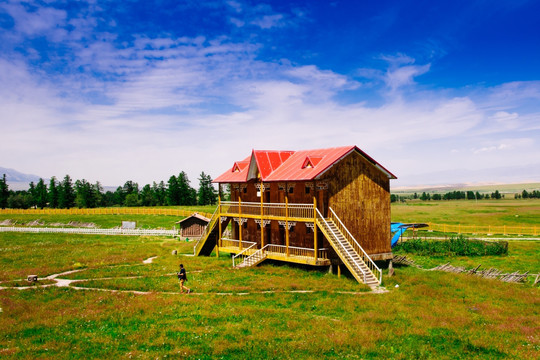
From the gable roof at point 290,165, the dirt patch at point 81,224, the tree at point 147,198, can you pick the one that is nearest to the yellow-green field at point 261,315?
the gable roof at point 290,165

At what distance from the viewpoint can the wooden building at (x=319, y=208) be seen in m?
31.4

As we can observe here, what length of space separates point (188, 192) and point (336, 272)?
10977 cm

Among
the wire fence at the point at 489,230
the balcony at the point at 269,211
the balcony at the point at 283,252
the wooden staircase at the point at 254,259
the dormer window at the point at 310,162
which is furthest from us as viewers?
the wire fence at the point at 489,230

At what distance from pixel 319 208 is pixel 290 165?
242 inches

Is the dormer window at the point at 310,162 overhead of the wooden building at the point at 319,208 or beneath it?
overhead

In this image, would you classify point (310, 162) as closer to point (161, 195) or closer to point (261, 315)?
point (261, 315)

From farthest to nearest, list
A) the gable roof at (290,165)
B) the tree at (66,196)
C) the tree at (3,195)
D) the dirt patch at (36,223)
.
Result: the tree at (3,195)
the tree at (66,196)
the dirt patch at (36,223)
the gable roof at (290,165)

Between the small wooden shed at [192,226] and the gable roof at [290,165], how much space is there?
1852 centimetres

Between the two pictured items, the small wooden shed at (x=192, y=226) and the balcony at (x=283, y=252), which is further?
the small wooden shed at (x=192, y=226)

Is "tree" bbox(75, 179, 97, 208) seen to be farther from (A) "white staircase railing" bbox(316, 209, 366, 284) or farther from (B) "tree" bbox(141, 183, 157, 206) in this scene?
(A) "white staircase railing" bbox(316, 209, 366, 284)

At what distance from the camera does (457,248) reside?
4681 cm

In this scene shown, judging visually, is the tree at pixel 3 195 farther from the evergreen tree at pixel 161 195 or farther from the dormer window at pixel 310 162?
the dormer window at pixel 310 162

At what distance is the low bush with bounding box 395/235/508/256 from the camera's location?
45.9m

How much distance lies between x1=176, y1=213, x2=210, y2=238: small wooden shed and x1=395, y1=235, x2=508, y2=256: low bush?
28.0 meters
